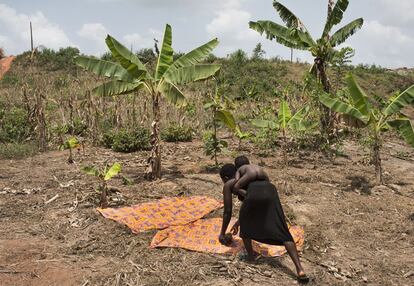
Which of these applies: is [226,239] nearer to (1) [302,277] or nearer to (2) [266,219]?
(2) [266,219]

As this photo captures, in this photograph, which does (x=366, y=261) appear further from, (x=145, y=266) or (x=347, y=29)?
(x=347, y=29)

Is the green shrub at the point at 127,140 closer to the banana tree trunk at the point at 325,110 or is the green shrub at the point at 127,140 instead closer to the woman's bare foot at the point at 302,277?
the banana tree trunk at the point at 325,110

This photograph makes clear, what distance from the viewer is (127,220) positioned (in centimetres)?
589

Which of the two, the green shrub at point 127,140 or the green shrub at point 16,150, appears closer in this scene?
the green shrub at point 16,150

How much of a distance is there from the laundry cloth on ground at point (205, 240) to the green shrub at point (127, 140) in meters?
5.14

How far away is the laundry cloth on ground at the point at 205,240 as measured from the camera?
5.21 metres

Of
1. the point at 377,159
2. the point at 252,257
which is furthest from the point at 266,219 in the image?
the point at 377,159

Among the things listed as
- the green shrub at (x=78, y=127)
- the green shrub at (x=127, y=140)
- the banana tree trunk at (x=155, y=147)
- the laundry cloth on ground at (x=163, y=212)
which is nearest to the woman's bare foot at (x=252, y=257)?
the laundry cloth on ground at (x=163, y=212)

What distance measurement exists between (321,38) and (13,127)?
28.8 ft

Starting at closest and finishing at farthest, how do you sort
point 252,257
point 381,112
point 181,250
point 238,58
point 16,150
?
1. point 252,257
2. point 181,250
3. point 381,112
4. point 16,150
5. point 238,58

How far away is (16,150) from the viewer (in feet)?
33.7

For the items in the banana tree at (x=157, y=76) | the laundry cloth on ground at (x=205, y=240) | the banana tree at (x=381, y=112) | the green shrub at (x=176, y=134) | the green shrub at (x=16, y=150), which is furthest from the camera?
the green shrub at (x=176, y=134)

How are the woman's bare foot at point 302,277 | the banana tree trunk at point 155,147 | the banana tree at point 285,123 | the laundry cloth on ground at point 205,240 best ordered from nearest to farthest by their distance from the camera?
the woman's bare foot at point 302,277, the laundry cloth on ground at point 205,240, the banana tree trunk at point 155,147, the banana tree at point 285,123

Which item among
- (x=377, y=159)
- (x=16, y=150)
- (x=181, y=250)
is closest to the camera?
(x=181, y=250)
